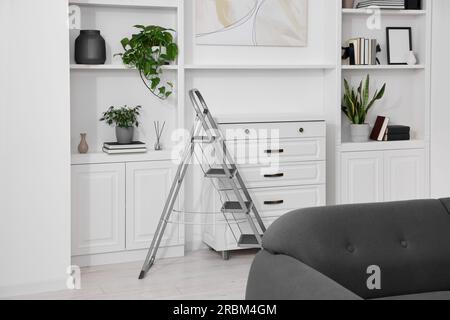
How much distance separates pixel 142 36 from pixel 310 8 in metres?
1.44

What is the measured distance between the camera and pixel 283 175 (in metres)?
4.79

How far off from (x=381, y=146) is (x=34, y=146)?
2.68 m

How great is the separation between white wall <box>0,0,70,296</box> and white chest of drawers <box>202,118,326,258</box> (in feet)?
3.73

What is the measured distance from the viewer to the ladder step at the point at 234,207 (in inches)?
174

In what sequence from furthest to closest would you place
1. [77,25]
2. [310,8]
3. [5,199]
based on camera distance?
[310,8], [77,25], [5,199]

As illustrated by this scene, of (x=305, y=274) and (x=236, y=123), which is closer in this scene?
(x=305, y=274)

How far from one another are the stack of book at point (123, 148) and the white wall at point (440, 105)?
2.40 m

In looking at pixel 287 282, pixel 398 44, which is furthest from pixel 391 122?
pixel 287 282

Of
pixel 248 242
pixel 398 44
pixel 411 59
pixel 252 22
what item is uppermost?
pixel 252 22

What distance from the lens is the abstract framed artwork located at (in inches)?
194

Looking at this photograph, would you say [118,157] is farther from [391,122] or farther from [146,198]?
[391,122]
